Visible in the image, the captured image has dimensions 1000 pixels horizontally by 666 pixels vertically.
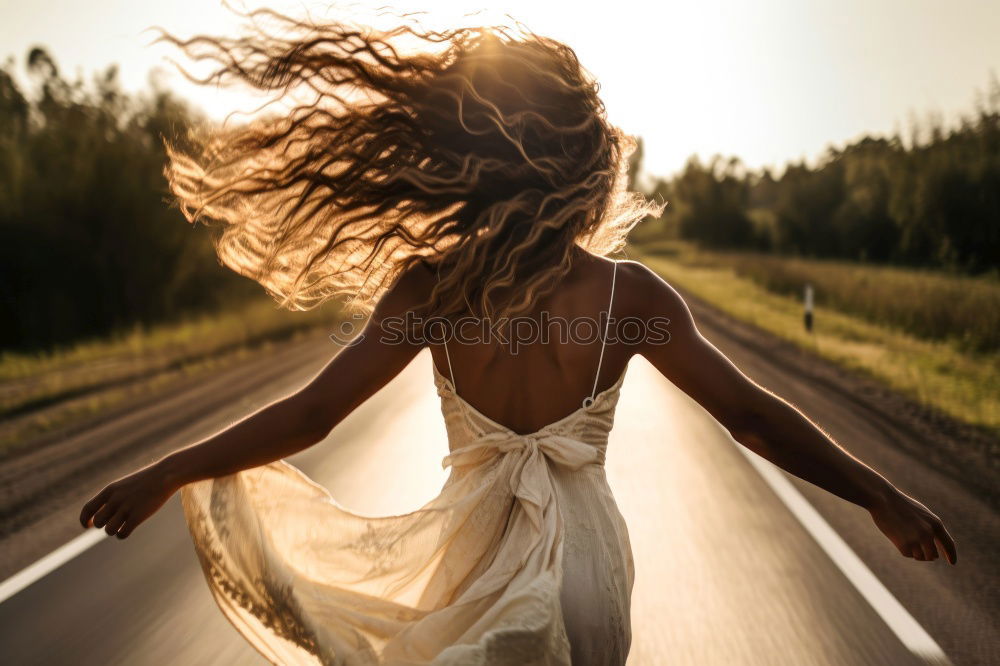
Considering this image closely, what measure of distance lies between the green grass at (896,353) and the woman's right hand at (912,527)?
763cm

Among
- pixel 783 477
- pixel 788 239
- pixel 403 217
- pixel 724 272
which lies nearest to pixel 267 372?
pixel 783 477

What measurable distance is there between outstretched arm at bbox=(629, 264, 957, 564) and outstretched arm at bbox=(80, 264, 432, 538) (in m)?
0.62

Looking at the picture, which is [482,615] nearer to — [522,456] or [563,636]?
[563,636]

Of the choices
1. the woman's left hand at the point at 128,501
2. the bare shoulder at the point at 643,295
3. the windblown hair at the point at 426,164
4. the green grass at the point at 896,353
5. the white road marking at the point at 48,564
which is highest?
the windblown hair at the point at 426,164

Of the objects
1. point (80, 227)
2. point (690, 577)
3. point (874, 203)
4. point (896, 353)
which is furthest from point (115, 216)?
point (874, 203)

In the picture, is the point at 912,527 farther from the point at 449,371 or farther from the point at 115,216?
the point at 115,216

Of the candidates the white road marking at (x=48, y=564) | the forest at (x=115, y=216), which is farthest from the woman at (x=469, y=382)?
the forest at (x=115, y=216)

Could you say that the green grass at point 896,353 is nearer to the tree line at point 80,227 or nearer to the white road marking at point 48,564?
the white road marking at point 48,564

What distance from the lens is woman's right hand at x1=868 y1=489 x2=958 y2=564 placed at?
2.22 m

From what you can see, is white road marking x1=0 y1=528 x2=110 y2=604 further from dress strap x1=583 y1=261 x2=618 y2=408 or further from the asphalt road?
dress strap x1=583 y1=261 x2=618 y2=408

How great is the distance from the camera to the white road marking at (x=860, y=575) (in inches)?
159

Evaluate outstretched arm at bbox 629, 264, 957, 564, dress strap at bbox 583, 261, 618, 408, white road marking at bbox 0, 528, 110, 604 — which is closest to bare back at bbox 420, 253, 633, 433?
dress strap at bbox 583, 261, 618, 408

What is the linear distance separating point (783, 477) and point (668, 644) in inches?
138

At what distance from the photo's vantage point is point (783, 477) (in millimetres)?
7242
